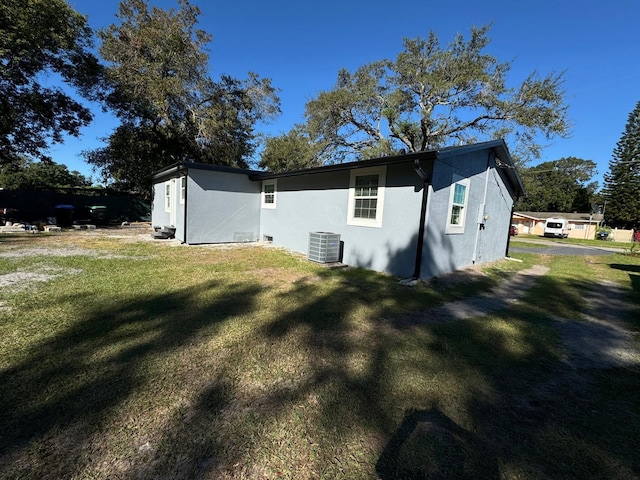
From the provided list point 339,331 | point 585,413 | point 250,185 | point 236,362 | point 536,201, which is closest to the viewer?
point 585,413

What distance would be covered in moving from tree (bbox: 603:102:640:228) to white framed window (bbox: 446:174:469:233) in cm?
4273

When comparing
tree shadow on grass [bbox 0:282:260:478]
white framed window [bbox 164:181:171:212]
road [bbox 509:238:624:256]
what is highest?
white framed window [bbox 164:181:171:212]

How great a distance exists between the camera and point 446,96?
17.7m

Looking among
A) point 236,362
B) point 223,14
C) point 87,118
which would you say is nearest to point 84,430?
point 236,362

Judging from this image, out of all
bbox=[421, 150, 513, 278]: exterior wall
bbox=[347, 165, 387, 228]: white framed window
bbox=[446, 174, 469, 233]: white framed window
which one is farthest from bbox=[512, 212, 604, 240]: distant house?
bbox=[347, 165, 387, 228]: white framed window

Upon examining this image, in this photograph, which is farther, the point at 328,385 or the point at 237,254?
the point at 237,254

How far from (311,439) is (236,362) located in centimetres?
113

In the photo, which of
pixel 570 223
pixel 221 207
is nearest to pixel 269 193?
pixel 221 207

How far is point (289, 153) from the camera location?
2539 cm

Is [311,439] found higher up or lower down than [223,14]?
lower down

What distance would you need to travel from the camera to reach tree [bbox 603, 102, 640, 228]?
35.1 m

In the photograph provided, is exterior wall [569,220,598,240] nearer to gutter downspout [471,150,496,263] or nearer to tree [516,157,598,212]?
tree [516,157,598,212]

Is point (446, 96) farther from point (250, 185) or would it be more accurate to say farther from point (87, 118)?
point (87, 118)

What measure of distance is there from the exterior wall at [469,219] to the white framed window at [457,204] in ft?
0.38
